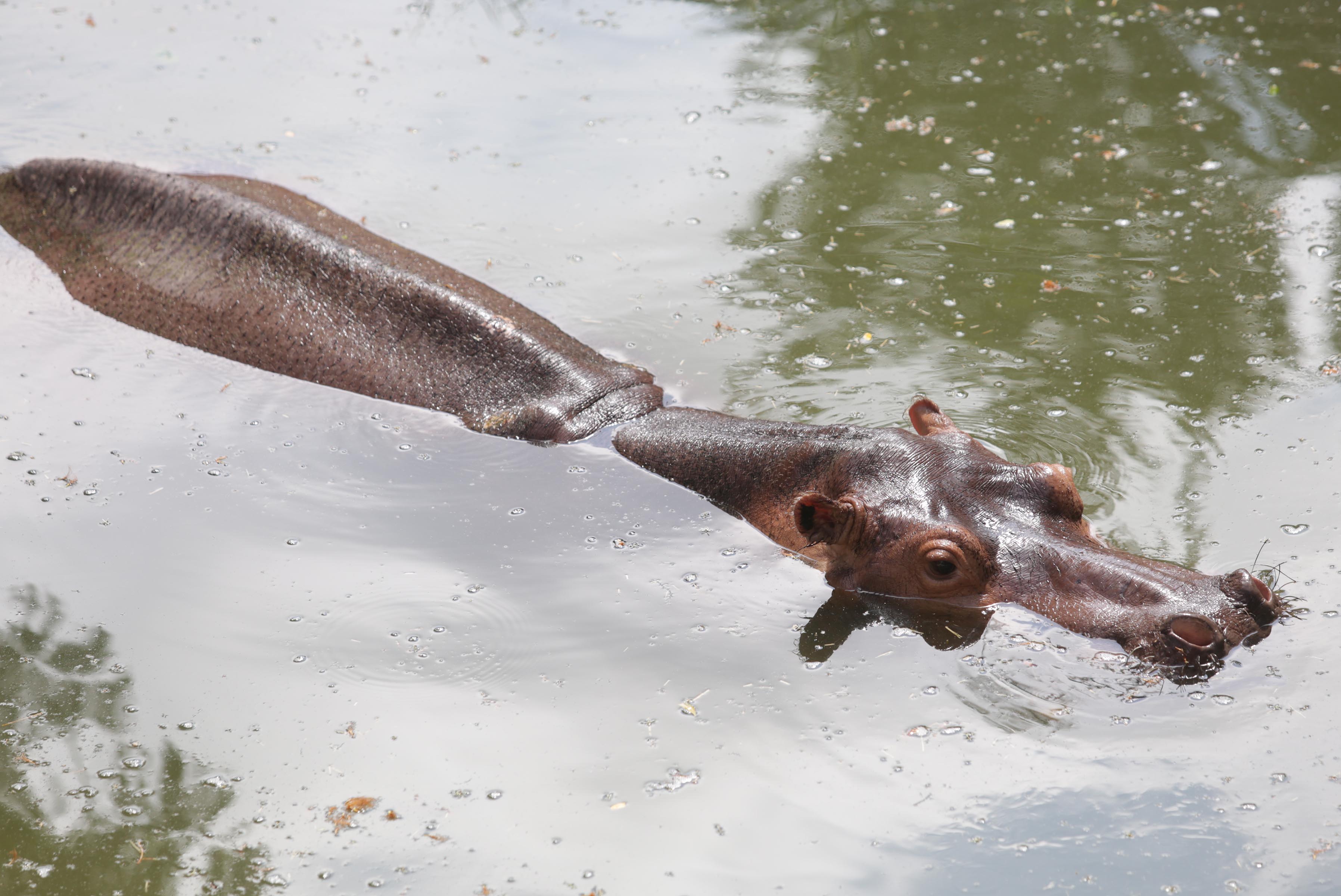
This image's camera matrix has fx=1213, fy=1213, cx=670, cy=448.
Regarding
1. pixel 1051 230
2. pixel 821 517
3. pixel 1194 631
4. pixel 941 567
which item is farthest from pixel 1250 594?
pixel 1051 230

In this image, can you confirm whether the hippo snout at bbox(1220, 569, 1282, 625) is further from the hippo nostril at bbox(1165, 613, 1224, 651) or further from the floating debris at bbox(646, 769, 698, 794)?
the floating debris at bbox(646, 769, 698, 794)

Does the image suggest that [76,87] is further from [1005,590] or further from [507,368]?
[1005,590]

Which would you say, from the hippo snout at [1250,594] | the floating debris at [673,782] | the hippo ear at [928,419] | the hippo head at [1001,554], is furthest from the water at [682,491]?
the hippo ear at [928,419]

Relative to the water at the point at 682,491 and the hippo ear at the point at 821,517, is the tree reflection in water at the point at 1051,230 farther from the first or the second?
the hippo ear at the point at 821,517

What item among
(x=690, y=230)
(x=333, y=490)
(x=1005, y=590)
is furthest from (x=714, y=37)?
(x=1005, y=590)

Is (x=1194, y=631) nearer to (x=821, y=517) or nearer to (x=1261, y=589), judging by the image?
(x=1261, y=589)

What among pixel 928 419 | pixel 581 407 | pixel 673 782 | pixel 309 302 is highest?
pixel 309 302

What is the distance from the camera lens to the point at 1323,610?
18.0 ft

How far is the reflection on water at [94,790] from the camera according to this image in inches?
176

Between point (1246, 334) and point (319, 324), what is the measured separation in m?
5.70

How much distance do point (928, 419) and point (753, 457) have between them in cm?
91

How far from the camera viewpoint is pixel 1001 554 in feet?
17.3

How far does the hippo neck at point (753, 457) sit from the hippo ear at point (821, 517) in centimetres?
19

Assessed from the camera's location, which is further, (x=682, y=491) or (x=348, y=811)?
(x=682, y=491)
